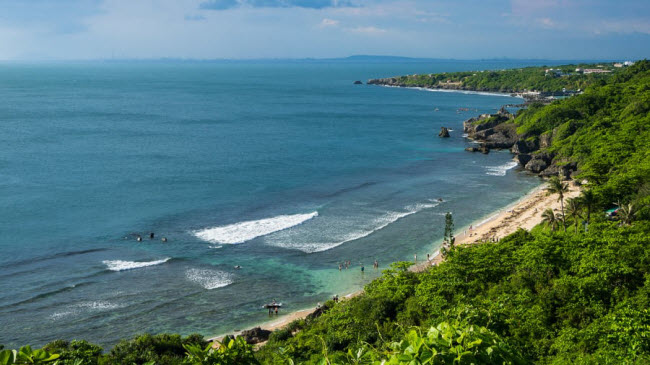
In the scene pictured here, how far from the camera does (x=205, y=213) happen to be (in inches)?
2250

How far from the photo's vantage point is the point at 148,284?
41.2 metres

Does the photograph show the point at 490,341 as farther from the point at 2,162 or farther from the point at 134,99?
the point at 134,99

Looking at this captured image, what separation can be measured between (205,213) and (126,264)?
1379 cm

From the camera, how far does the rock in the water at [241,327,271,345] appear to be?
32.4 meters

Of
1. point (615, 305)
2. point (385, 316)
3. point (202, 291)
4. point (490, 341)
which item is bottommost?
point (202, 291)

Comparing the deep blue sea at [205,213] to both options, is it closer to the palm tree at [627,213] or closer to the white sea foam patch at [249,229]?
the white sea foam patch at [249,229]

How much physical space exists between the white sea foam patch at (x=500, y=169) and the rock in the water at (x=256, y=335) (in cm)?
5382

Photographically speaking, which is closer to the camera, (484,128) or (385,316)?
(385,316)

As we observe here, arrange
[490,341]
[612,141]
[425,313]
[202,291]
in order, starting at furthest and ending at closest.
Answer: [612,141] < [202,291] < [425,313] < [490,341]

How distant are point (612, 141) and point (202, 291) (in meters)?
54.1

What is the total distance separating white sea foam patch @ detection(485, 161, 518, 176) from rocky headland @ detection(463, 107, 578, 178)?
1.48m

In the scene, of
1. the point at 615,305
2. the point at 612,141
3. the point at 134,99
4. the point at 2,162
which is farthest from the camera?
the point at 134,99

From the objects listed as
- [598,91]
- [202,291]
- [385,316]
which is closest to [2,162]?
[202,291]

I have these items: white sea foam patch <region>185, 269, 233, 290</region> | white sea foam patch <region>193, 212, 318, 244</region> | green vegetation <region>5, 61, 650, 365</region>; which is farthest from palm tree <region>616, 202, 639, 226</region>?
white sea foam patch <region>193, 212, 318, 244</region>
